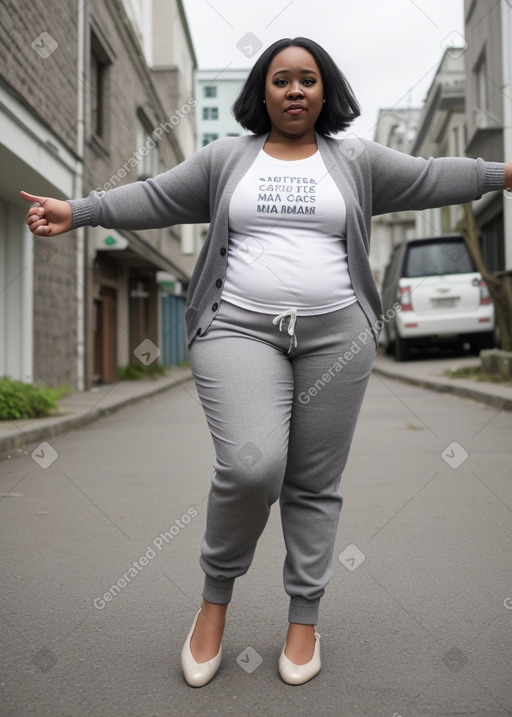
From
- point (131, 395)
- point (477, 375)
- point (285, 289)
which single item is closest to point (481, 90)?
point (477, 375)

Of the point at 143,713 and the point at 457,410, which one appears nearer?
the point at 143,713

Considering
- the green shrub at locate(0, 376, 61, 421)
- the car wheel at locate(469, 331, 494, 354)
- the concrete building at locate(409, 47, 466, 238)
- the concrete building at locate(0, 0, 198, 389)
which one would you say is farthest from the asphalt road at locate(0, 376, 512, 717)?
the concrete building at locate(409, 47, 466, 238)

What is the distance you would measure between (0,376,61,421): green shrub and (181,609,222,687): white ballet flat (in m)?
6.49

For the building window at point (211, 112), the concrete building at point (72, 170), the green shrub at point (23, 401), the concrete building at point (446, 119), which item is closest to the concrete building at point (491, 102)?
the concrete building at point (446, 119)

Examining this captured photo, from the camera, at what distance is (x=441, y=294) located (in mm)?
15625

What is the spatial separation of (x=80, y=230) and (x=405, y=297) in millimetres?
5843

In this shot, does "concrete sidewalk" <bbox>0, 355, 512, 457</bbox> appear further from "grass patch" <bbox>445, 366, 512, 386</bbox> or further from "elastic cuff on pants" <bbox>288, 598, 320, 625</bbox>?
"elastic cuff on pants" <bbox>288, 598, 320, 625</bbox>

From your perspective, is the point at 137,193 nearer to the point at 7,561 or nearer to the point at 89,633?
the point at 89,633

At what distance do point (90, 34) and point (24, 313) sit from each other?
5.53 metres

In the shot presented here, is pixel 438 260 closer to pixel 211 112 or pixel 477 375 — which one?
pixel 477 375

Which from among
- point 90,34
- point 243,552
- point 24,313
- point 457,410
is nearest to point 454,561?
point 243,552

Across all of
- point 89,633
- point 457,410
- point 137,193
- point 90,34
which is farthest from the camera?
point 90,34

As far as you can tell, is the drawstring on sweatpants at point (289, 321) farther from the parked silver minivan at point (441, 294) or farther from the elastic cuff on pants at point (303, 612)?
the parked silver minivan at point (441, 294)

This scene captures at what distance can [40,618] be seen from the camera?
2.95 meters
